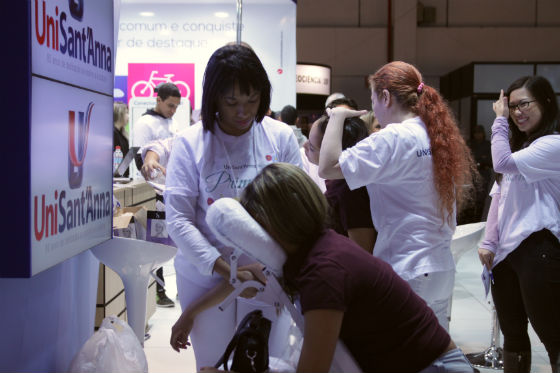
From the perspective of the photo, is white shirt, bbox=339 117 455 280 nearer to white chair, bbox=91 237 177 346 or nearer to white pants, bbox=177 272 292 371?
white pants, bbox=177 272 292 371

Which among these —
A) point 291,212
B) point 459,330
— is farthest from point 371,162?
point 459,330

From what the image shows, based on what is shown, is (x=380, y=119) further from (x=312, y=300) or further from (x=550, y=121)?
(x=312, y=300)

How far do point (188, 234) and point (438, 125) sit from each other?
3.21 feet

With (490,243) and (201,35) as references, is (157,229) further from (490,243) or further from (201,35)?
(201,35)

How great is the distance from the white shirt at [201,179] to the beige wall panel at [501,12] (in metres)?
11.8

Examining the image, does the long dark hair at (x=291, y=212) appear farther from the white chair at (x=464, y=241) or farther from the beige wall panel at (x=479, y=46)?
the beige wall panel at (x=479, y=46)

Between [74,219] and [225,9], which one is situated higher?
[225,9]

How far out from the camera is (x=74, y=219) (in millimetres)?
1655

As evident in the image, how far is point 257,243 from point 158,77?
18.2 ft

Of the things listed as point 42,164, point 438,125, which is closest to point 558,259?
point 438,125

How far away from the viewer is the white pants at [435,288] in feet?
6.81

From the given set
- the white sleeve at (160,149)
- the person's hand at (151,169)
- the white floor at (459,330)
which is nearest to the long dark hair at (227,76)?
the person's hand at (151,169)

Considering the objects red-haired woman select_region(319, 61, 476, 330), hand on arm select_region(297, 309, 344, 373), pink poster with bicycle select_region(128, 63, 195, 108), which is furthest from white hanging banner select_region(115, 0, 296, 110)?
hand on arm select_region(297, 309, 344, 373)

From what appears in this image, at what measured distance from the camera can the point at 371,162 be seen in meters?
2.06
